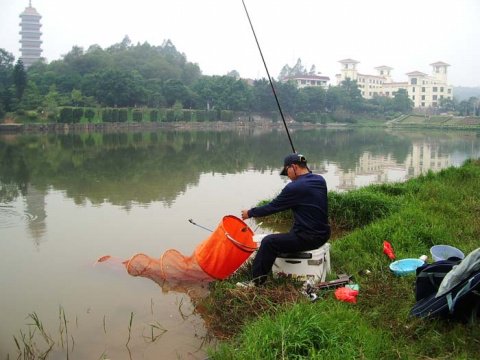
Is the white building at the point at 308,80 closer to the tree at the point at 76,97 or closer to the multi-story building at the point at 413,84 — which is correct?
the multi-story building at the point at 413,84

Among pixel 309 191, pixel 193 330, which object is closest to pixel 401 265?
pixel 309 191

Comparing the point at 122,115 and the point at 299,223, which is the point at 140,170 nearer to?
the point at 299,223

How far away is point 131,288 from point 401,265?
8.92ft

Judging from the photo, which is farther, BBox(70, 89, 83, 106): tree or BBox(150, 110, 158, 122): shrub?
BBox(150, 110, 158, 122): shrub

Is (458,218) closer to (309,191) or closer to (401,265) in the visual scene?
(401,265)

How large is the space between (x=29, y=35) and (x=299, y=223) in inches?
3845

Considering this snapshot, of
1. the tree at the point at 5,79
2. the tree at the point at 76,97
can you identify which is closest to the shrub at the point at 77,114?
the tree at the point at 76,97

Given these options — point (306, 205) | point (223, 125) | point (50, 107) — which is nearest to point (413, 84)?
point (223, 125)

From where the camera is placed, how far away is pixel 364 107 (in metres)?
79.2

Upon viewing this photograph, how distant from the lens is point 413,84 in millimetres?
103000

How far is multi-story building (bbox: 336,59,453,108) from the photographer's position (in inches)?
3959

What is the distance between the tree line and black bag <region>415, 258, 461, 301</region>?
1693 inches

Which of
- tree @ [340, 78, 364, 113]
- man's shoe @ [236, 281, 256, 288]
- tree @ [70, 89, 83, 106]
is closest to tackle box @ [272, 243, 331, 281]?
man's shoe @ [236, 281, 256, 288]

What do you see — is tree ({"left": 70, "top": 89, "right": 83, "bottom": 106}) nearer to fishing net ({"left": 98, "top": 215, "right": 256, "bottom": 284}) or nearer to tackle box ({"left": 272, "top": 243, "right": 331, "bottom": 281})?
fishing net ({"left": 98, "top": 215, "right": 256, "bottom": 284})
